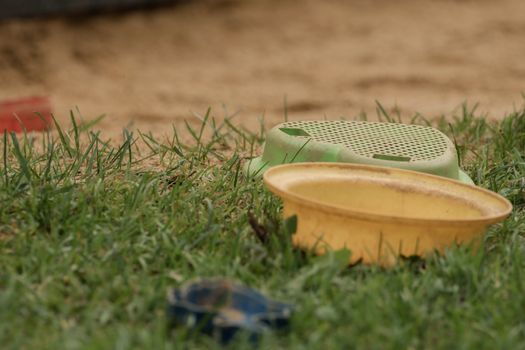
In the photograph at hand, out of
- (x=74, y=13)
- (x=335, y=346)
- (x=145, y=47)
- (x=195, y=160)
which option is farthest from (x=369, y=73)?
(x=335, y=346)

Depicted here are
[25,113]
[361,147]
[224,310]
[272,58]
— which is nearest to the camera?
[224,310]

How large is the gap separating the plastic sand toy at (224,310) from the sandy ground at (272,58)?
7.47 ft

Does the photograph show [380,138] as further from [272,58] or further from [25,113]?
[272,58]

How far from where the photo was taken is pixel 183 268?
245 centimetres

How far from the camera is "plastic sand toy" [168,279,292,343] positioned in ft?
6.85

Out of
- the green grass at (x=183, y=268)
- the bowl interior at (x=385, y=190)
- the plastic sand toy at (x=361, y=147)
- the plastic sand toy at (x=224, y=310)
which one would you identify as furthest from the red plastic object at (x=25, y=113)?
the plastic sand toy at (x=224, y=310)

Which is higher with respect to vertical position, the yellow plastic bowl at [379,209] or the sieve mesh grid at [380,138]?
the sieve mesh grid at [380,138]

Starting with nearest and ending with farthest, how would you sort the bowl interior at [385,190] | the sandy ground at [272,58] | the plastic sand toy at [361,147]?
the bowl interior at [385,190]
the plastic sand toy at [361,147]
the sandy ground at [272,58]

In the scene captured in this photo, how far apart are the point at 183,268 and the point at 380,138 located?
38.5 inches

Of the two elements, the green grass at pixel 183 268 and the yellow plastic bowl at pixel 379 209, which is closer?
the green grass at pixel 183 268

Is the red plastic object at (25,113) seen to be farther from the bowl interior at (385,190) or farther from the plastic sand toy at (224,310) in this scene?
the plastic sand toy at (224,310)

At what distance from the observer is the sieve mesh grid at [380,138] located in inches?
120

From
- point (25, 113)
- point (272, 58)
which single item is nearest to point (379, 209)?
point (25, 113)

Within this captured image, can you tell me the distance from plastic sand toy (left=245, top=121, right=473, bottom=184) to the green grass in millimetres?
138
